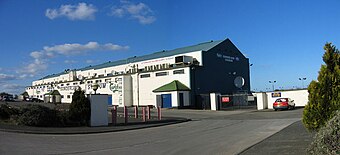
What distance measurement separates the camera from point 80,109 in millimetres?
21547

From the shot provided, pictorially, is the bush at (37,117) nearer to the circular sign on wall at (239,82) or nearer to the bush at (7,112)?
the bush at (7,112)

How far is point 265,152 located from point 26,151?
7.56m

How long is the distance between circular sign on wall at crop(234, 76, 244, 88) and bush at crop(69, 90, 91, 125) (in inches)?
1502

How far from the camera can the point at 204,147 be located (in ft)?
39.3

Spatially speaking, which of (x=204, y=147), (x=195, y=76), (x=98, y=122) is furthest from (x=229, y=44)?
(x=204, y=147)

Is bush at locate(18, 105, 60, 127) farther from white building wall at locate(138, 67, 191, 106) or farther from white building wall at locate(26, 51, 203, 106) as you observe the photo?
white building wall at locate(138, 67, 191, 106)

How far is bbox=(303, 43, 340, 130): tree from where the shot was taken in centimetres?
959

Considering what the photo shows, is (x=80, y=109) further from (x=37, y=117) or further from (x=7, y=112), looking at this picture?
(x=7, y=112)

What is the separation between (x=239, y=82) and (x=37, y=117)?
1653 inches

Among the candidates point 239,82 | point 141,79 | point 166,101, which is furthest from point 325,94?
point 239,82

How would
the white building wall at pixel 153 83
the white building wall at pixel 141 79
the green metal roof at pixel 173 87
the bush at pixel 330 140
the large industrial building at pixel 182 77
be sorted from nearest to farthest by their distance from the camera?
the bush at pixel 330 140 → the green metal roof at pixel 173 87 → the large industrial building at pixel 182 77 → the white building wall at pixel 153 83 → the white building wall at pixel 141 79

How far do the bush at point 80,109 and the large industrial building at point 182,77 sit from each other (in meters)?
25.8

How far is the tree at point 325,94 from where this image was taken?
9.59 m

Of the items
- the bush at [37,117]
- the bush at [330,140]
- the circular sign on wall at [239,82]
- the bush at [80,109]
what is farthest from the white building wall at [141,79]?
the bush at [330,140]
